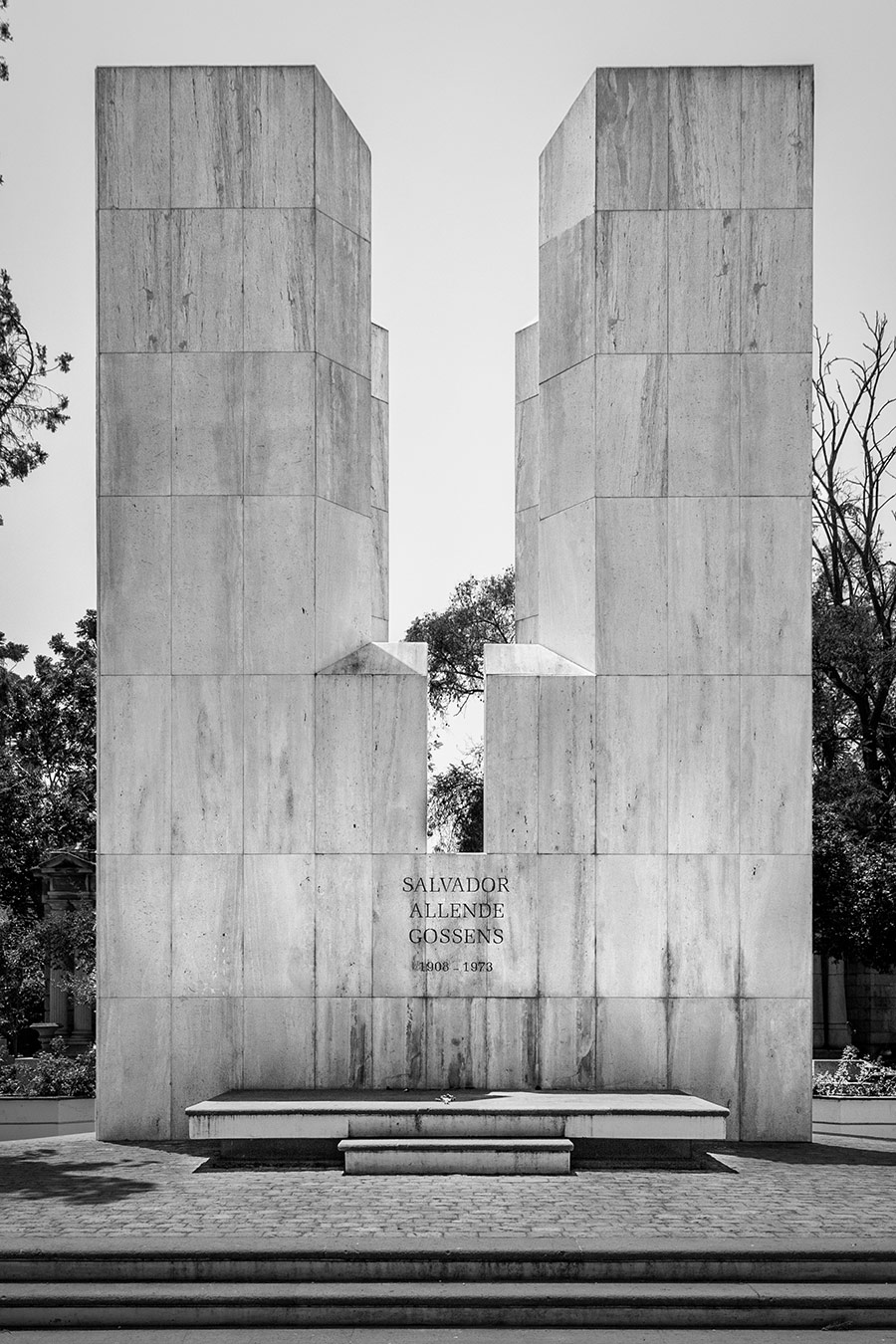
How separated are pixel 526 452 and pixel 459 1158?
32.5 ft

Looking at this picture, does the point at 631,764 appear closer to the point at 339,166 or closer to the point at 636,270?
the point at 636,270

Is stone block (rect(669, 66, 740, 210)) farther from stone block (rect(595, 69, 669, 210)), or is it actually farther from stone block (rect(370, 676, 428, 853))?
stone block (rect(370, 676, 428, 853))

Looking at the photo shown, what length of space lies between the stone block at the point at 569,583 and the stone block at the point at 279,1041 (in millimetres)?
4436

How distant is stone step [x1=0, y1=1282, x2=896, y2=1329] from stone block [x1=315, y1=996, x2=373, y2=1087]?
4508mm

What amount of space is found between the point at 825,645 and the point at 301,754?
54.8 ft

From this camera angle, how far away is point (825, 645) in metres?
27.3

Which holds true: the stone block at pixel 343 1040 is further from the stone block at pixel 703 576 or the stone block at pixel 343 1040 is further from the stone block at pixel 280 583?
the stone block at pixel 703 576

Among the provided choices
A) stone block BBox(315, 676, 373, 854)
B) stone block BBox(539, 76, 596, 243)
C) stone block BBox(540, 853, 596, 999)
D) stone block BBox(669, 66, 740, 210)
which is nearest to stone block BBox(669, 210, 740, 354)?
stone block BBox(669, 66, 740, 210)

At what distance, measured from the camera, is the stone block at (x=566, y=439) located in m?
13.7

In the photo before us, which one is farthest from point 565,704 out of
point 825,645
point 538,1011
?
point 825,645

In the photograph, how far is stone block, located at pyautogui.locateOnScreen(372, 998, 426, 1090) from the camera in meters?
13.1

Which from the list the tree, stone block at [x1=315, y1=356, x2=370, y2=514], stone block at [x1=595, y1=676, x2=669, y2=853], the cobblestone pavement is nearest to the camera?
the cobblestone pavement

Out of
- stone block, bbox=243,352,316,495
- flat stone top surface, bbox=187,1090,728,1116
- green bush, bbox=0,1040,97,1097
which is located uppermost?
stone block, bbox=243,352,316,495

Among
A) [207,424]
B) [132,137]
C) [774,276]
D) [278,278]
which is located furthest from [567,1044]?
[132,137]
